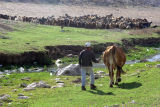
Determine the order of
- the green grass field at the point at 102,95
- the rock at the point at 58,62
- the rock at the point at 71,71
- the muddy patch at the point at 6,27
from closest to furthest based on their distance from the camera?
the green grass field at the point at 102,95, the rock at the point at 71,71, the rock at the point at 58,62, the muddy patch at the point at 6,27

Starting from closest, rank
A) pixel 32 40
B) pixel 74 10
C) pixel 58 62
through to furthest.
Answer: pixel 58 62, pixel 32 40, pixel 74 10

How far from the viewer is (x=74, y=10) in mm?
84812

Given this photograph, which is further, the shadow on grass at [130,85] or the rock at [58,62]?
the rock at [58,62]

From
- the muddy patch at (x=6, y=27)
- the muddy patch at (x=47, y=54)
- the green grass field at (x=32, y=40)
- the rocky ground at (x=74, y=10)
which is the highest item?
the rocky ground at (x=74, y=10)

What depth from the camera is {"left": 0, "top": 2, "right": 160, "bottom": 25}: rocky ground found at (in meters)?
73.8

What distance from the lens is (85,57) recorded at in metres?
16.9

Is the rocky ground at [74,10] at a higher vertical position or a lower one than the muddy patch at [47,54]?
higher

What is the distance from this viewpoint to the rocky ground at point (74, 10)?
73.8 metres

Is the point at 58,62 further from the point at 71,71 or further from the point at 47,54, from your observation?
the point at 71,71

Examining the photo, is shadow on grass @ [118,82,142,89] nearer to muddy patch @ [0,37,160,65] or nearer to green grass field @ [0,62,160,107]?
green grass field @ [0,62,160,107]

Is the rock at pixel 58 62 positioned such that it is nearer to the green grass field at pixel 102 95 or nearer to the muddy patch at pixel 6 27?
the green grass field at pixel 102 95

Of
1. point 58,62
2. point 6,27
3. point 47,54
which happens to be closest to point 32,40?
point 47,54

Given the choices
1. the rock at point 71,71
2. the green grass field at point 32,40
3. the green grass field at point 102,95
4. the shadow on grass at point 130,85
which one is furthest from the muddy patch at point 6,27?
the shadow on grass at point 130,85

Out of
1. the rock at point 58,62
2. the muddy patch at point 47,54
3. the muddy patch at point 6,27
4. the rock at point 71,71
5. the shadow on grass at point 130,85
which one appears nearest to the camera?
the shadow on grass at point 130,85
